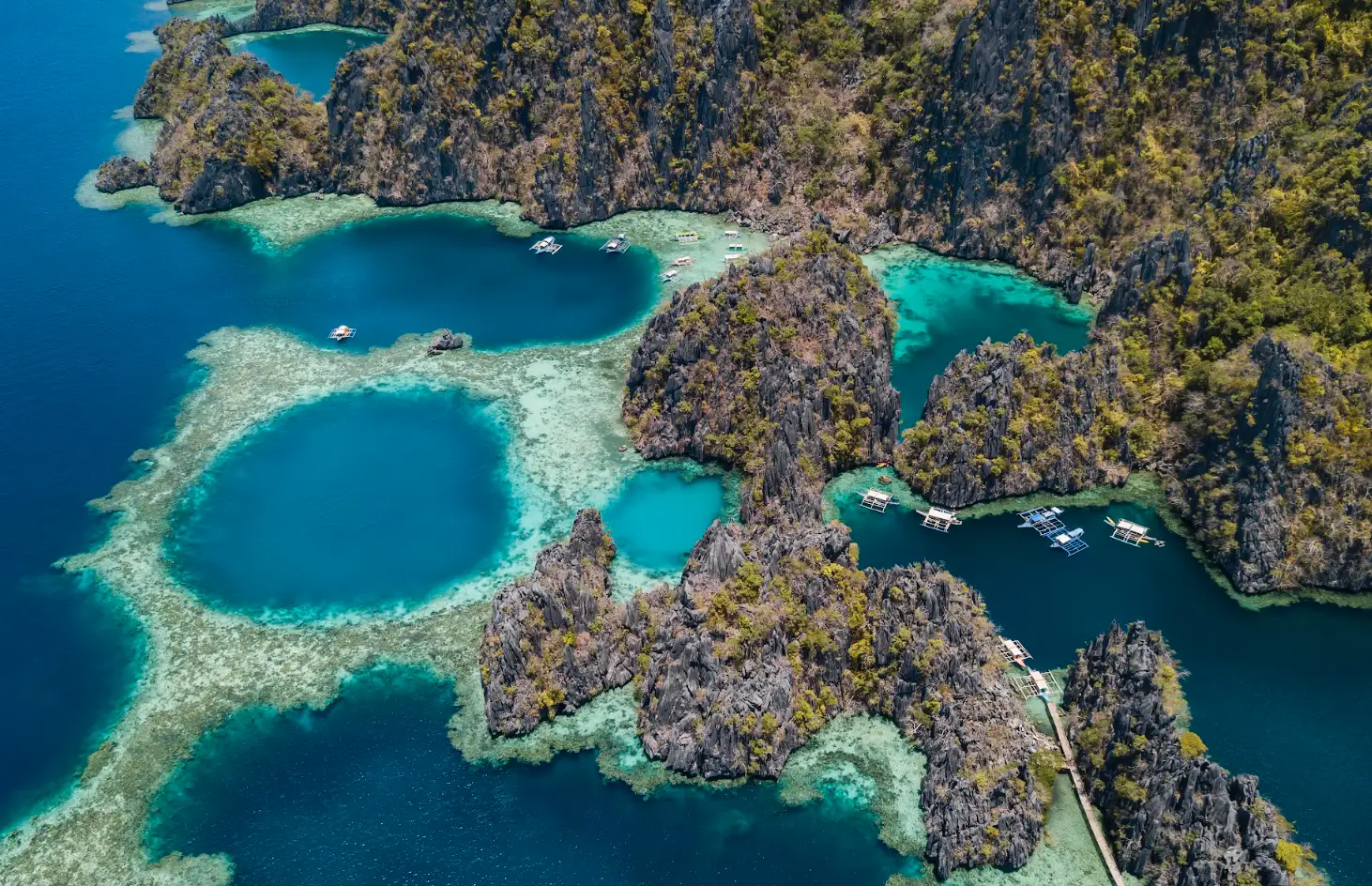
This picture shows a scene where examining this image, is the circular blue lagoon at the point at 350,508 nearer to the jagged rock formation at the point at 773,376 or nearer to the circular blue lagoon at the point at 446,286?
the circular blue lagoon at the point at 446,286

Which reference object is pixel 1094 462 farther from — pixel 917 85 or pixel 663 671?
pixel 917 85

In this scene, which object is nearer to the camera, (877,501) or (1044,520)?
(1044,520)

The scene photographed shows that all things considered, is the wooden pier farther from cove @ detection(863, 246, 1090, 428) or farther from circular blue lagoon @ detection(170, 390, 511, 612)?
circular blue lagoon @ detection(170, 390, 511, 612)

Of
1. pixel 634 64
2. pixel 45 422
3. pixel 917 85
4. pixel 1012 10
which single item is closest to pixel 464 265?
pixel 634 64

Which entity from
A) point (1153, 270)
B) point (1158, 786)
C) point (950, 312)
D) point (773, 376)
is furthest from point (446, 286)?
point (1158, 786)

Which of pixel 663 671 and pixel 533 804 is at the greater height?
pixel 663 671

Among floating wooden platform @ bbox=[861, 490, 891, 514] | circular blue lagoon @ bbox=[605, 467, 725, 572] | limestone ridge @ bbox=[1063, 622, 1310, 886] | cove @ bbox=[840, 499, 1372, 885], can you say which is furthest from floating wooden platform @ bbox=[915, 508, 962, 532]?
limestone ridge @ bbox=[1063, 622, 1310, 886]

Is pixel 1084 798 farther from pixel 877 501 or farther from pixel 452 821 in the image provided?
pixel 452 821
